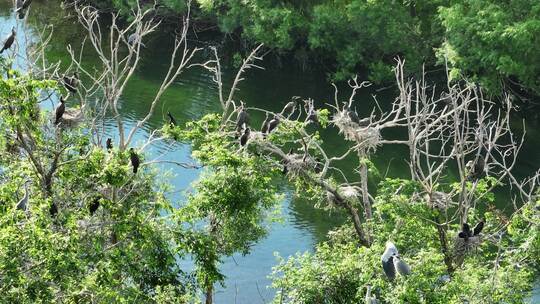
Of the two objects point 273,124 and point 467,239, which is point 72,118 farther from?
point 467,239

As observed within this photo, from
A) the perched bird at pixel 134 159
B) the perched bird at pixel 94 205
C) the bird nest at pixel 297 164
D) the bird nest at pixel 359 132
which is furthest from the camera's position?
the bird nest at pixel 359 132

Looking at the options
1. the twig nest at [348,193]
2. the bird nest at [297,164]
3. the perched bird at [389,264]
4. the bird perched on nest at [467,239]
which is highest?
the perched bird at [389,264]

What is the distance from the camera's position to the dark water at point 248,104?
2069 centimetres

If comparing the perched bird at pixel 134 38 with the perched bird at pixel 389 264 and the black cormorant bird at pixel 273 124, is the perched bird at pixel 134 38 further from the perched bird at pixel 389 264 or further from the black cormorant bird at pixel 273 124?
the perched bird at pixel 389 264

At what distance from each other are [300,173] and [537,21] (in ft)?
40.5

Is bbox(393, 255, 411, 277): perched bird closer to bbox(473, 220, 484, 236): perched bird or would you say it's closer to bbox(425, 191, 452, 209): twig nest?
bbox(473, 220, 484, 236): perched bird

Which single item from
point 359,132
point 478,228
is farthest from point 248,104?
point 478,228

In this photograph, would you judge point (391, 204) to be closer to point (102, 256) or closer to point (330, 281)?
point (330, 281)

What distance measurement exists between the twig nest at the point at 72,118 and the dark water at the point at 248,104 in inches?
121

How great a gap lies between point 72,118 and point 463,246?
20.9 ft

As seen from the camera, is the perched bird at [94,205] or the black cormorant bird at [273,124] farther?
the black cormorant bird at [273,124]

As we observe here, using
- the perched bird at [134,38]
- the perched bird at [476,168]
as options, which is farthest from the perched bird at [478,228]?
the perched bird at [134,38]

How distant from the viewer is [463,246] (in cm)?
1367

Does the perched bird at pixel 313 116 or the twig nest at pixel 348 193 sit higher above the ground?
the perched bird at pixel 313 116
